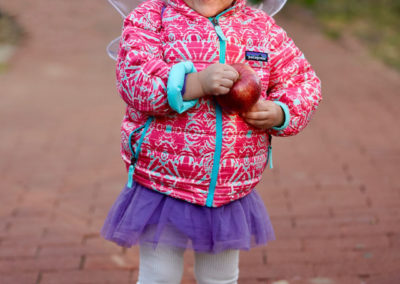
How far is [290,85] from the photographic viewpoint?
214 cm

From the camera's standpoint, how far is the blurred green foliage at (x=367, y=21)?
28.4 ft

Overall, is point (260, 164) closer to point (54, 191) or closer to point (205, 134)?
point (205, 134)

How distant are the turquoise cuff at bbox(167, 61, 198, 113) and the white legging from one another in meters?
0.54

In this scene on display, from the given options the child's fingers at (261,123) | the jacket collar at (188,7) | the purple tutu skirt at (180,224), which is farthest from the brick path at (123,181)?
the jacket collar at (188,7)

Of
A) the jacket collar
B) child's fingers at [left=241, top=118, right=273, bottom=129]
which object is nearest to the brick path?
child's fingers at [left=241, top=118, right=273, bottom=129]

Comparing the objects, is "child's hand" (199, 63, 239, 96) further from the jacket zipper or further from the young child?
the jacket zipper

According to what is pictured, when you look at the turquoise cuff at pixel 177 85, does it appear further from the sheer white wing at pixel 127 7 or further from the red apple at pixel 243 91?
the sheer white wing at pixel 127 7

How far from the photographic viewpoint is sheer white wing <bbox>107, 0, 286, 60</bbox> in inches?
91.2

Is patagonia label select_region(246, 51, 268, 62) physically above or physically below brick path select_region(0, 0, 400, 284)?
above

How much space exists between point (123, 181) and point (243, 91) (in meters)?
2.48

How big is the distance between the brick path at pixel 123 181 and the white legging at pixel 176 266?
776mm

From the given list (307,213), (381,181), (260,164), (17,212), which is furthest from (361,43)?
(260,164)

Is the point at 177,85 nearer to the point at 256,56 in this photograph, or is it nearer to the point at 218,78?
the point at 218,78

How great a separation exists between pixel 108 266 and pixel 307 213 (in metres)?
1.29
